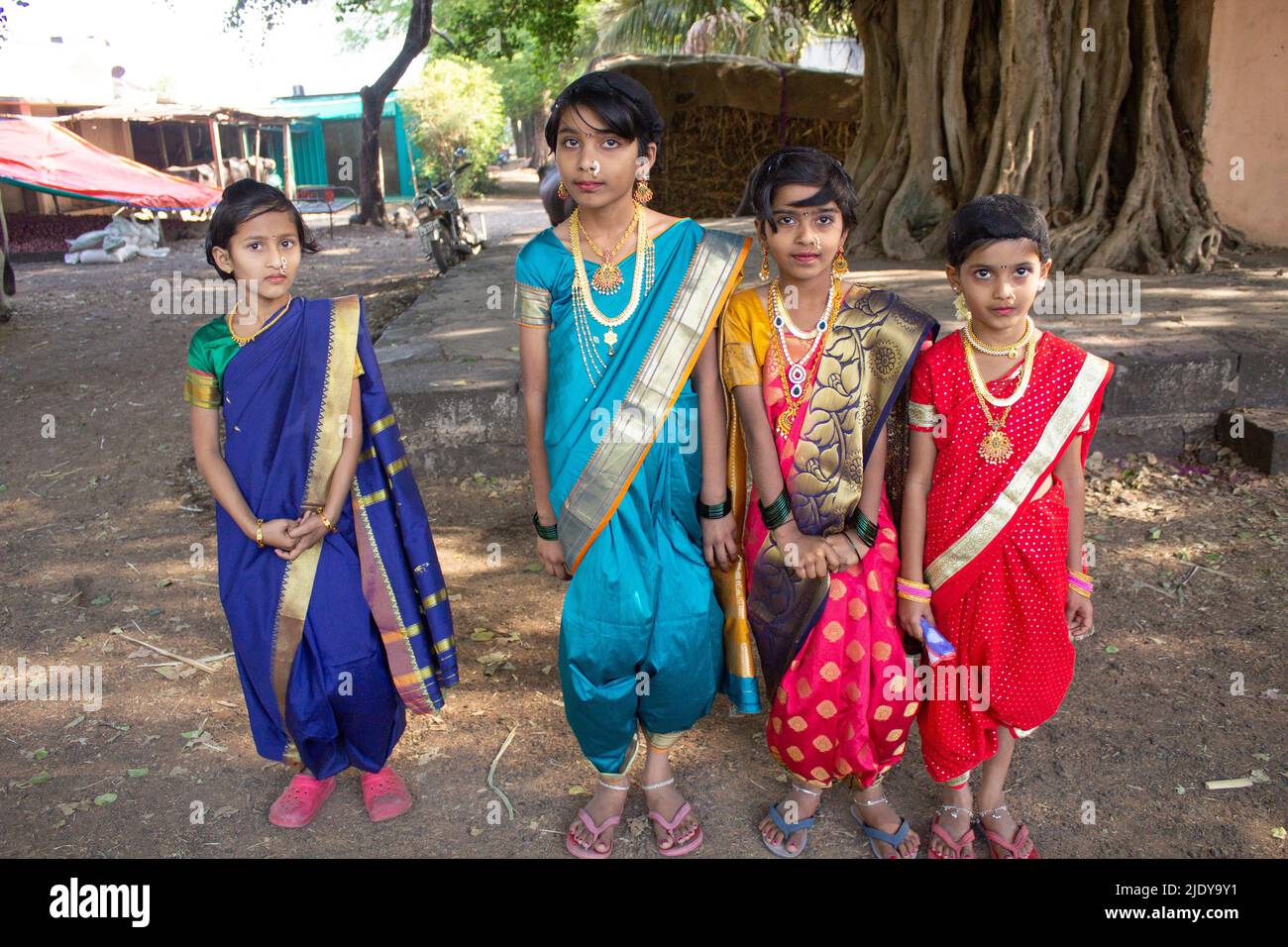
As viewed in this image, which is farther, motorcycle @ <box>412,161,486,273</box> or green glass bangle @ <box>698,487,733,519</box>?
motorcycle @ <box>412,161,486,273</box>

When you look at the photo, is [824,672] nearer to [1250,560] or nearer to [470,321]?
[1250,560]

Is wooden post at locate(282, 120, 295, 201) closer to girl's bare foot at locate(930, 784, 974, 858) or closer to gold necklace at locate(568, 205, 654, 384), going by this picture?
gold necklace at locate(568, 205, 654, 384)

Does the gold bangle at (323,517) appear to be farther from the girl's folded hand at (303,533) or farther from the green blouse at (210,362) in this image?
the green blouse at (210,362)

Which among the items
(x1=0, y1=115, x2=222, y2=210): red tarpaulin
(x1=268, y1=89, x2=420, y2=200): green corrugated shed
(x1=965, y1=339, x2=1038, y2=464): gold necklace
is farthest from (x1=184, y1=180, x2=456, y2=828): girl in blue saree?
(x1=268, y1=89, x2=420, y2=200): green corrugated shed

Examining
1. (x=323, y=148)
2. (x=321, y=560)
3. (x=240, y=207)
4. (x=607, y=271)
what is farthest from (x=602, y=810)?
(x=323, y=148)

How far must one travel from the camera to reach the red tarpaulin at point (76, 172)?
43.0 feet

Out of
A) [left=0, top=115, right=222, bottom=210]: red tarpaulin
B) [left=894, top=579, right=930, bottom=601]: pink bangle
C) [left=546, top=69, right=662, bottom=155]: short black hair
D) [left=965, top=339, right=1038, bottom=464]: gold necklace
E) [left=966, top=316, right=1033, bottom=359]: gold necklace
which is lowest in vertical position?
[left=894, top=579, right=930, bottom=601]: pink bangle

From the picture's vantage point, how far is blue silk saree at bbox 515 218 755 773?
7.21 feet

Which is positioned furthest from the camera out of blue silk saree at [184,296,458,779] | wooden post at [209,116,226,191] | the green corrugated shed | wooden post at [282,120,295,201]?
the green corrugated shed

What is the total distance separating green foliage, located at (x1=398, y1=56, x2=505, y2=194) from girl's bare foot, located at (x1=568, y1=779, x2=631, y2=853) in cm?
2155

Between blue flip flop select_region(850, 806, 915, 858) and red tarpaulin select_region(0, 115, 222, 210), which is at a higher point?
red tarpaulin select_region(0, 115, 222, 210)

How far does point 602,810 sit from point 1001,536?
1.14 metres

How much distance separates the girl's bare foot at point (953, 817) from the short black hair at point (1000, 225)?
4.05 feet

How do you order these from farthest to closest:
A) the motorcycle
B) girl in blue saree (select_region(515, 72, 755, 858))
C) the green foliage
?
the green foliage < the motorcycle < girl in blue saree (select_region(515, 72, 755, 858))
